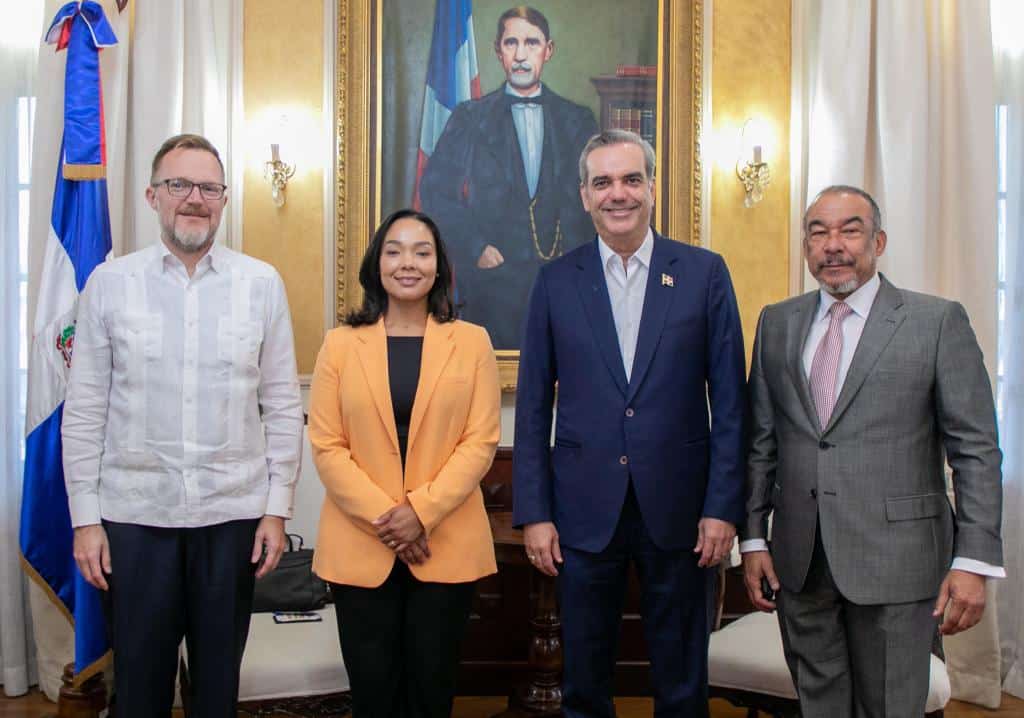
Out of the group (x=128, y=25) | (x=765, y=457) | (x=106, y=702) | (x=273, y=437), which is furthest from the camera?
(x=128, y=25)

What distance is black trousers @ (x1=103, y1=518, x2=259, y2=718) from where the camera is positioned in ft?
7.26

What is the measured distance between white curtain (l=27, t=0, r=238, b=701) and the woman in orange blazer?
1.67m

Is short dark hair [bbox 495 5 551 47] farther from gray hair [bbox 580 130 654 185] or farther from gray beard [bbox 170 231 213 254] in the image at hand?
gray beard [bbox 170 231 213 254]

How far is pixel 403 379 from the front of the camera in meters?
2.41

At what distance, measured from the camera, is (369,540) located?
2.33 m

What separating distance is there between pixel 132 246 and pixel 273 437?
1838 millimetres

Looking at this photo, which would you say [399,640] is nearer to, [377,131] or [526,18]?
[377,131]

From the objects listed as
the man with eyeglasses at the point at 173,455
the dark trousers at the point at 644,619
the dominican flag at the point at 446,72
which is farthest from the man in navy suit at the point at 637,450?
the dominican flag at the point at 446,72

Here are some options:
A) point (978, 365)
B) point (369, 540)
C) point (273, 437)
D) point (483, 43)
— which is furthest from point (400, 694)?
point (483, 43)

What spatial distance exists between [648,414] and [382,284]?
0.84 m

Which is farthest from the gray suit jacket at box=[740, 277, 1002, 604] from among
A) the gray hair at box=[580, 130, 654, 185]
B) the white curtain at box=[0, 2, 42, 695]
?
the white curtain at box=[0, 2, 42, 695]

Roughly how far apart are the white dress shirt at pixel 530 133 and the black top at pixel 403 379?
5.82ft

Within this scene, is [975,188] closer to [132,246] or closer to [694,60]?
[694,60]

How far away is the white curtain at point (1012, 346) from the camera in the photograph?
3.84 m
